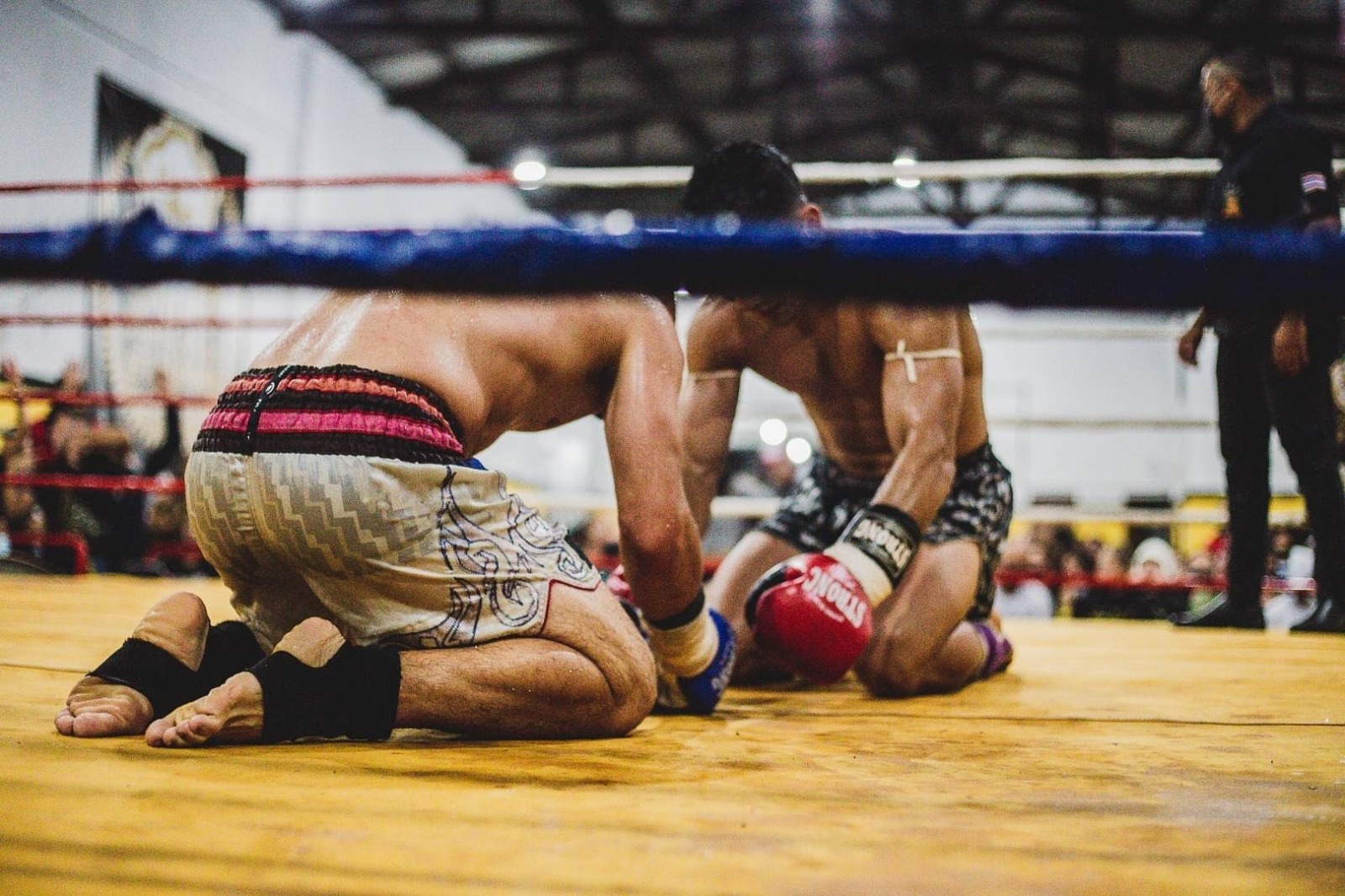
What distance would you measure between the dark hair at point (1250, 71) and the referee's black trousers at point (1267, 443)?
55cm

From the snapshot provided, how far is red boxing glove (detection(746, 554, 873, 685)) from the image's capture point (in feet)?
4.58

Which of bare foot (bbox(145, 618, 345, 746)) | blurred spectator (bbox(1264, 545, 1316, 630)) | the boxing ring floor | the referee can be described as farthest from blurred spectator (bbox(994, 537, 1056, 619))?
bare foot (bbox(145, 618, 345, 746))

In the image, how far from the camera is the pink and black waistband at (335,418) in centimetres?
110

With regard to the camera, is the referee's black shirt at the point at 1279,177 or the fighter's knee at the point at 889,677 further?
the referee's black shirt at the point at 1279,177

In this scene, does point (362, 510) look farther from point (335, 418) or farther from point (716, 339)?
point (716, 339)

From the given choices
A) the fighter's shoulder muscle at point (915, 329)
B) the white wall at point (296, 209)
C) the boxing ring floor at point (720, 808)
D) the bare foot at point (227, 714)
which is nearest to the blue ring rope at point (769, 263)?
the white wall at point (296, 209)

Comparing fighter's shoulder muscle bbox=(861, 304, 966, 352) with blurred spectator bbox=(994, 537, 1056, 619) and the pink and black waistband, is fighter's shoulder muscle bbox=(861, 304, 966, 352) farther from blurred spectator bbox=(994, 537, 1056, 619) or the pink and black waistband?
blurred spectator bbox=(994, 537, 1056, 619)

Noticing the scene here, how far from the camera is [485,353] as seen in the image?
1194 mm

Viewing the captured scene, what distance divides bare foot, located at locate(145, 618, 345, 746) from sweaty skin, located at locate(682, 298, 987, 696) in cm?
84

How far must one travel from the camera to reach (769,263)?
24.5 inches

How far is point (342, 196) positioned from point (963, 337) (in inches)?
280

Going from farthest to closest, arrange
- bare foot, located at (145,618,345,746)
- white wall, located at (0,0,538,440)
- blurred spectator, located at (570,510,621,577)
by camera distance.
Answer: white wall, located at (0,0,538,440)
blurred spectator, located at (570,510,621,577)
bare foot, located at (145,618,345,746)

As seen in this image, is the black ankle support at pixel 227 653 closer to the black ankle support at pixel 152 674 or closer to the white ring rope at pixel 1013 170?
the black ankle support at pixel 152 674

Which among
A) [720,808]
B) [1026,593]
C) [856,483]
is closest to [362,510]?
[720,808]
